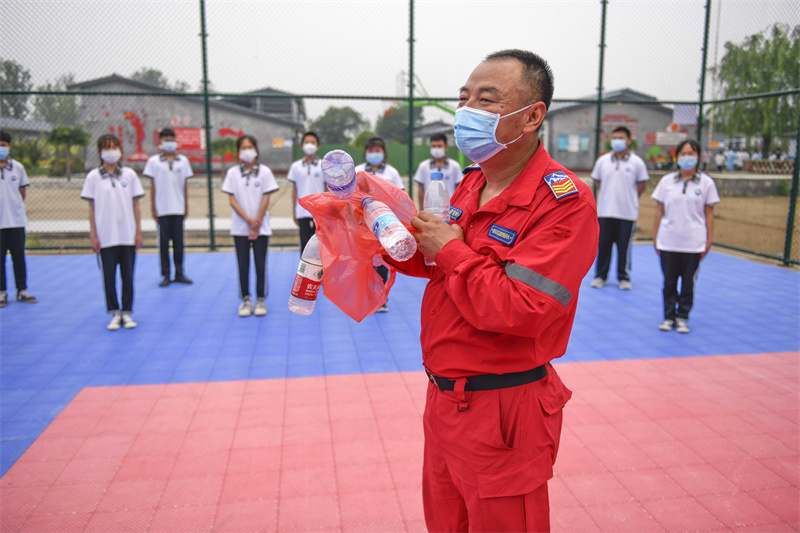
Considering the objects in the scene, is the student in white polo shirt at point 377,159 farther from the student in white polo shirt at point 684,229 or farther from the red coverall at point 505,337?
the red coverall at point 505,337

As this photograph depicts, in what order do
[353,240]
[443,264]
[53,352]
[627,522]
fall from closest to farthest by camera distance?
[443,264] → [353,240] → [627,522] → [53,352]

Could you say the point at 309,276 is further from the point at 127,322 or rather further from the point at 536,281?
the point at 127,322

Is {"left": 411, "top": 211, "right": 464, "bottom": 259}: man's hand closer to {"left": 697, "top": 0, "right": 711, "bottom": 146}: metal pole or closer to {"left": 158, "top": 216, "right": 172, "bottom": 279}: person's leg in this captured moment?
{"left": 158, "top": 216, "right": 172, "bottom": 279}: person's leg

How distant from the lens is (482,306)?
59.0 inches

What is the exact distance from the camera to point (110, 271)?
5898mm

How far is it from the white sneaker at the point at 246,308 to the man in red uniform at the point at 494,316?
4.82 metres

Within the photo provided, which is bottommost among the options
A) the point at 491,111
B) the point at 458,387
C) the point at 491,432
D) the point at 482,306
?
the point at 491,432

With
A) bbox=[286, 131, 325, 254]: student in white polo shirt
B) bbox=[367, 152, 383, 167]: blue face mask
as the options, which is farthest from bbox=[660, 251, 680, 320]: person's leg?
bbox=[286, 131, 325, 254]: student in white polo shirt

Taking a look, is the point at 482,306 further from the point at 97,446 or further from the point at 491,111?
the point at 97,446

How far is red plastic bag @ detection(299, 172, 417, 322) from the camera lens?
6.22 feet

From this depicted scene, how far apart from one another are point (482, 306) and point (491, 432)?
43 cm

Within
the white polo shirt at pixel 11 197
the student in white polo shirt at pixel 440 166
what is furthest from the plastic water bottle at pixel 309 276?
the white polo shirt at pixel 11 197

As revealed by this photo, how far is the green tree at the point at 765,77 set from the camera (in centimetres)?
1046

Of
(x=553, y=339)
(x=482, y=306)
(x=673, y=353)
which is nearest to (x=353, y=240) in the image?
(x=482, y=306)
